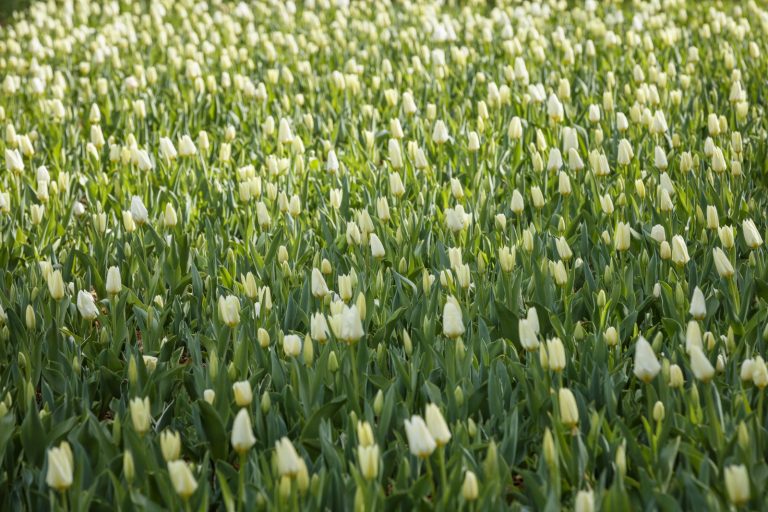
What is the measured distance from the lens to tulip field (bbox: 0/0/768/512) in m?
2.19

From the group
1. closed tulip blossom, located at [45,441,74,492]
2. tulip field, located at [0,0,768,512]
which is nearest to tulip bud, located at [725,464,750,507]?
tulip field, located at [0,0,768,512]

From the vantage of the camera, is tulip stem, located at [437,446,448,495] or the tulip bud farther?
tulip stem, located at [437,446,448,495]

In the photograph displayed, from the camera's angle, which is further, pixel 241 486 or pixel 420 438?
pixel 241 486

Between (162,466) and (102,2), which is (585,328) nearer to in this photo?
(162,466)

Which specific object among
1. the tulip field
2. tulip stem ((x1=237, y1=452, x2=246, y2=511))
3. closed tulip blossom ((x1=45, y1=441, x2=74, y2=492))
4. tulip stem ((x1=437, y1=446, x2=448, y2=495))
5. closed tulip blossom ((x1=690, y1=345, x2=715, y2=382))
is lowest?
the tulip field

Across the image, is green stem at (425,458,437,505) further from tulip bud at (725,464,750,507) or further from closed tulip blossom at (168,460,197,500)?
tulip bud at (725,464,750,507)

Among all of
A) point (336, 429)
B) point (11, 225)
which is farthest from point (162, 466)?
point (11, 225)

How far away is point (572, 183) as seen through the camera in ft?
12.7

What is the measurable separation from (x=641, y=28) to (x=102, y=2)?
5.49 metres

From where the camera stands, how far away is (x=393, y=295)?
3.26 m

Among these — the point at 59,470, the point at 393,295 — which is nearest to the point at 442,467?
the point at 59,470

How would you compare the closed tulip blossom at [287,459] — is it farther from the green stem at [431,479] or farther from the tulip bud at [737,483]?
the tulip bud at [737,483]

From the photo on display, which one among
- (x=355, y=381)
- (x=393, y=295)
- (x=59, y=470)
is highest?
(x=59, y=470)

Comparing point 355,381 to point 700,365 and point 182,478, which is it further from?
point 700,365
